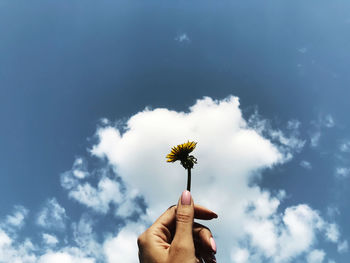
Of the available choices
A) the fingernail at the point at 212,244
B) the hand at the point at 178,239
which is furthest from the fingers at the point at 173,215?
the fingernail at the point at 212,244

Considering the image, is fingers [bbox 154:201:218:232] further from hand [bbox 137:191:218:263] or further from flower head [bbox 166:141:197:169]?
flower head [bbox 166:141:197:169]

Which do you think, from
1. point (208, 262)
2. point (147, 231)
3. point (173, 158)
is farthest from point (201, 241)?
point (173, 158)

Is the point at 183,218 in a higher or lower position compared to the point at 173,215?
lower

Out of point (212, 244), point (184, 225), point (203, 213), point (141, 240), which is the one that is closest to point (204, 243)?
point (212, 244)

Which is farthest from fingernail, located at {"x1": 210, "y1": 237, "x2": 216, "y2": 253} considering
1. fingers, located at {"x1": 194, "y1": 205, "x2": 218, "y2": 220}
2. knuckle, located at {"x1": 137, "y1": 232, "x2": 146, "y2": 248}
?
knuckle, located at {"x1": 137, "y1": 232, "x2": 146, "y2": 248}

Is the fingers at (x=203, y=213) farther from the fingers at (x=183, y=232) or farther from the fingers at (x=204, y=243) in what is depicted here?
the fingers at (x=183, y=232)

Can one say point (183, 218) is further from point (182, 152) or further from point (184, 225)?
point (182, 152)

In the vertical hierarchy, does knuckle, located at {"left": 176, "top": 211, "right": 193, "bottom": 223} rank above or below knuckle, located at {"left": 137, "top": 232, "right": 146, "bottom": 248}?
above
